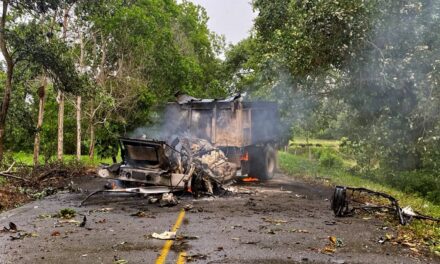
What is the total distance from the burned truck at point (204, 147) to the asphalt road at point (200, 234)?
0.70 metres

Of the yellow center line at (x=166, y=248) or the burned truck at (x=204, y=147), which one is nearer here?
the yellow center line at (x=166, y=248)

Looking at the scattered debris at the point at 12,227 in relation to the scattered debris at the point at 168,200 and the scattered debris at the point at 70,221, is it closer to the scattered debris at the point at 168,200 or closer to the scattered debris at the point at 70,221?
the scattered debris at the point at 70,221

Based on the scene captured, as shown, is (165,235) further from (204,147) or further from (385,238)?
(204,147)

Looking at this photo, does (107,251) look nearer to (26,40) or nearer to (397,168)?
(26,40)

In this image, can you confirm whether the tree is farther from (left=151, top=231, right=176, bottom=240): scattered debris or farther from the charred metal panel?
(left=151, top=231, right=176, bottom=240): scattered debris

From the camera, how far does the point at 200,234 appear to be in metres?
7.57

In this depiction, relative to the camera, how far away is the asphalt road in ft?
20.5

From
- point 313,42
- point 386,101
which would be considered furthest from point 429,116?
point 313,42

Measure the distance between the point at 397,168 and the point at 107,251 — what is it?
745 inches

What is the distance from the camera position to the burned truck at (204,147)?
1177cm

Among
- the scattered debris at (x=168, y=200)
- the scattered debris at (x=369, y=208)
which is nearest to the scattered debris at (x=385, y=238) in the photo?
the scattered debris at (x=369, y=208)

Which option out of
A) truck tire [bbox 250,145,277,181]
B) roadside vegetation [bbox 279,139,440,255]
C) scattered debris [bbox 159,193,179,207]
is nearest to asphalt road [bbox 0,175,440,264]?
scattered debris [bbox 159,193,179,207]

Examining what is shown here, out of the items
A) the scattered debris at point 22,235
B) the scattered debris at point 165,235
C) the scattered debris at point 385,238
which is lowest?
the scattered debris at point 385,238

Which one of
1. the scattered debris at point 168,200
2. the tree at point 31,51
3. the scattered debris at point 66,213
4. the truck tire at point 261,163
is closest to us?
the scattered debris at point 66,213
